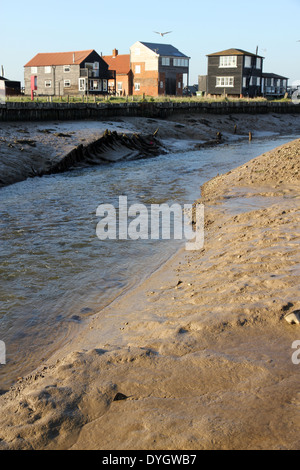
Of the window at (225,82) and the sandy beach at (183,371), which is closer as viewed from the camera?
the sandy beach at (183,371)

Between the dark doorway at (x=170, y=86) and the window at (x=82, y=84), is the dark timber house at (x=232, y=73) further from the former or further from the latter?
the window at (x=82, y=84)

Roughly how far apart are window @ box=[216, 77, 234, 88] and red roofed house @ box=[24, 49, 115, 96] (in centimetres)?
1460

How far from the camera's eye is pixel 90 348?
565cm

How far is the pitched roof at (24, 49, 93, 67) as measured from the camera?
63628mm

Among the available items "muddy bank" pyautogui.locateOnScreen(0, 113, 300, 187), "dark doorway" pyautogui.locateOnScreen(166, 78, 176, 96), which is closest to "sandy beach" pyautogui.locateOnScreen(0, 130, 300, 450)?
"muddy bank" pyautogui.locateOnScreen(0, 113, 300, 187)

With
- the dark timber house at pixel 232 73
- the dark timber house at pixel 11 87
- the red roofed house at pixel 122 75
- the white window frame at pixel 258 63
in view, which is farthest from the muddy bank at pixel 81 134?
the red roofed house at pixel 122 75

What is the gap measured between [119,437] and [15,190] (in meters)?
15.2

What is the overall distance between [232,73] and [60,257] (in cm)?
6186

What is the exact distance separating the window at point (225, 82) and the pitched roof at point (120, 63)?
595 inches

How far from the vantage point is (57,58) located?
6575cm

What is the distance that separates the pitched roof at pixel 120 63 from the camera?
74.5m

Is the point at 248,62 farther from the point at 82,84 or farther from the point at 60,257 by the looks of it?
the point at 60,257

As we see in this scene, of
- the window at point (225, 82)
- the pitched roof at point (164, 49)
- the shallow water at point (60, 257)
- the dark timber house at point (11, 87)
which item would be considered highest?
the pitched roof at point (164, 49)

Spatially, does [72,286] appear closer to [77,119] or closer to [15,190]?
[15,190]
